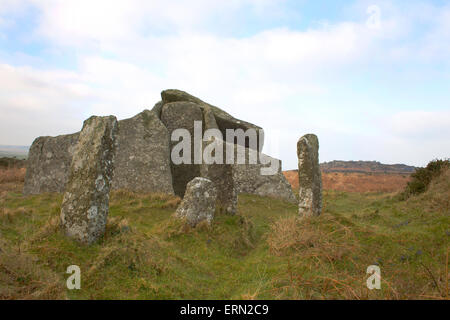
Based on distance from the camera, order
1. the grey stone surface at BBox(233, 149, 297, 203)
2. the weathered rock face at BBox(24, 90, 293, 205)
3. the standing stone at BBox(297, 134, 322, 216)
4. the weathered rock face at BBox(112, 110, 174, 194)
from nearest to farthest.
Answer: the standing stone at BBox(297, 134, 322, 216) < the weathered rock face at BBox(112, 110, 174, 194) < the weathered rock face at BBox(24, 90, 293, 205) < the grey stone surface at BBox(233, 149, 297, 203)

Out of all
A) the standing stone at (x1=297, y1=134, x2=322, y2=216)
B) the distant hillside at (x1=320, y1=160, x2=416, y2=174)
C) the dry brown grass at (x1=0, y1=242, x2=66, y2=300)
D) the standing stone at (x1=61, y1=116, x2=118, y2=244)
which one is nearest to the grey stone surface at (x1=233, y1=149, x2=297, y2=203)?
the standing stone at (x1=297, y1=134, x2=322, y2=216)

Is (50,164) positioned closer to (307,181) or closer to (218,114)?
(218,114)

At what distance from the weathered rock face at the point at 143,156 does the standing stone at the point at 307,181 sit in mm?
5955

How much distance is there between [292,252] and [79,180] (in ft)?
15.6

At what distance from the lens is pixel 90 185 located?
21.0 ft

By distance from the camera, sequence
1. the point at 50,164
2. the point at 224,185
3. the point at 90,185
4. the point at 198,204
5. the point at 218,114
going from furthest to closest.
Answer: the point at 218,114
the point at 50,164
the point at 224,185
the point at 198,204
the point at 90,185

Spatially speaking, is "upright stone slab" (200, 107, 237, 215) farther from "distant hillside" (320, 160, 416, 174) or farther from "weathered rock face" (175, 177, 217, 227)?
"distant hillside" (320, 160, 416, 174)

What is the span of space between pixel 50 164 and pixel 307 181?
37.7 ft

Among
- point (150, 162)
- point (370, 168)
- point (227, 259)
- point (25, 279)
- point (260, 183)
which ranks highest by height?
point (370, 168)

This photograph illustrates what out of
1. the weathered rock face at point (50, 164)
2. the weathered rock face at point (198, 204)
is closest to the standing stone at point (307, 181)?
the weathered rock face at point (198, 204)

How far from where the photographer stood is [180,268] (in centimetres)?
643

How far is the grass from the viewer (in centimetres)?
495

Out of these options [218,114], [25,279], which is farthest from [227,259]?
[218,114]

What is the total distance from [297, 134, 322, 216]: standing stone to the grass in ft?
2.46
